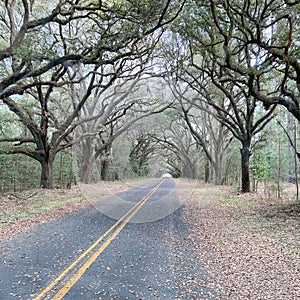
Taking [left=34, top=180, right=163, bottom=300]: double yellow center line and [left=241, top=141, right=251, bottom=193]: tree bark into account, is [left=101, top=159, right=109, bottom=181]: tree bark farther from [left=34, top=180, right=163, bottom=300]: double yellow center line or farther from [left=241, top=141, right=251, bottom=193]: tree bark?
[left=34, top=180, right=163, bottom=300]: double yellow center line

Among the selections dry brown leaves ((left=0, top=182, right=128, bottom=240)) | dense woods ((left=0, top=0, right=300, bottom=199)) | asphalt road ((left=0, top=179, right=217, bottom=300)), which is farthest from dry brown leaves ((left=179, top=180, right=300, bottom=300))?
dry brown leaves ((left=0, top=182, right=128, bottom=240))

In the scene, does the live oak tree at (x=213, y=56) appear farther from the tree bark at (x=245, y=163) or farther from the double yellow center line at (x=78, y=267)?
the double yellow center line at (x=78, y=267)

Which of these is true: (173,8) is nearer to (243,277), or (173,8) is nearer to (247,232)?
(247,232)

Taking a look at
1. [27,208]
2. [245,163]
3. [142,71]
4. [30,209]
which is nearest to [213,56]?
[245,163]

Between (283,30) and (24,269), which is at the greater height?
(283,30)

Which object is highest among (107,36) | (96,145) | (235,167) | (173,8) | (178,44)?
(178,44)

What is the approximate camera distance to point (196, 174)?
4153 centimetres

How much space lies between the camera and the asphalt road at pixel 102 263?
4141 mm

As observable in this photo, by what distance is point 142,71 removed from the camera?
20.7 m

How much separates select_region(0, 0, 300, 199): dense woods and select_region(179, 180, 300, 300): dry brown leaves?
3.26 m

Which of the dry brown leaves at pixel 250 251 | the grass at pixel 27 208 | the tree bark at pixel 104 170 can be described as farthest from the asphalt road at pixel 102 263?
the tree bark at pixel 104 170

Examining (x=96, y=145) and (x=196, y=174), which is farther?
(x=196, y=174)

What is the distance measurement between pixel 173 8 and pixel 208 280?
941cm

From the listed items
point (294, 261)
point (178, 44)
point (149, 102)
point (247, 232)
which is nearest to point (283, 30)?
point (178, 44)
